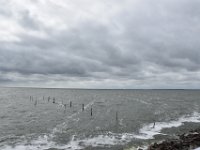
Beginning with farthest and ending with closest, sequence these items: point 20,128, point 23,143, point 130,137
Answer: point 20,128 < point 130,137 < point 23,143

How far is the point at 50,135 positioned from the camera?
145 feet

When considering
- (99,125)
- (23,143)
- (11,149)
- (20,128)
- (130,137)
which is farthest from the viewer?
(99,125)

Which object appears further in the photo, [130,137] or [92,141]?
[130,137]

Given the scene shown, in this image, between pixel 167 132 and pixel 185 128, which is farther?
pixel 185 128

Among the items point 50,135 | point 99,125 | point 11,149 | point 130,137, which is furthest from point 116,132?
point 11,149

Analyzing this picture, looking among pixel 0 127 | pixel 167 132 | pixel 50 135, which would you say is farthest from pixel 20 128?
pixel 167 132

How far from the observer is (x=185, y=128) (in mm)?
53219

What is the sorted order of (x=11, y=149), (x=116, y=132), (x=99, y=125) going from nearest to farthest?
(x=11, y=149) < (x=116, y=132) < (x=99, y=125)

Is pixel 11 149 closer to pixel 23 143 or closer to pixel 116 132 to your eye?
pixel 23 143

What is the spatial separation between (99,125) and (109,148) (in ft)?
61.2

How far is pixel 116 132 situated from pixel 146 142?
346 inches

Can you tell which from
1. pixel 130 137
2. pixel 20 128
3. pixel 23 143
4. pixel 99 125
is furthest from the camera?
pixel 99 125

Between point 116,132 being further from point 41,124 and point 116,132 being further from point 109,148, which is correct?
point 41,124

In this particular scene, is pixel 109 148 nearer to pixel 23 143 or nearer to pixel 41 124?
pixel 23 143
